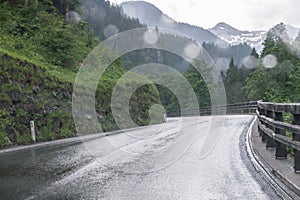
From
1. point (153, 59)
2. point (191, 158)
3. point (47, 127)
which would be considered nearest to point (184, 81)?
point (153, 59)

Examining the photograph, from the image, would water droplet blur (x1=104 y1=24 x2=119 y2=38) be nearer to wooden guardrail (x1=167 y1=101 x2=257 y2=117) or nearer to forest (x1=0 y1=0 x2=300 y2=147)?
wooden guardrail (x1=167 y1=101 x2=257 y2=117)

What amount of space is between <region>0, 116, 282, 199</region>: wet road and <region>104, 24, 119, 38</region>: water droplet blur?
122908mm

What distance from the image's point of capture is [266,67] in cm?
4841

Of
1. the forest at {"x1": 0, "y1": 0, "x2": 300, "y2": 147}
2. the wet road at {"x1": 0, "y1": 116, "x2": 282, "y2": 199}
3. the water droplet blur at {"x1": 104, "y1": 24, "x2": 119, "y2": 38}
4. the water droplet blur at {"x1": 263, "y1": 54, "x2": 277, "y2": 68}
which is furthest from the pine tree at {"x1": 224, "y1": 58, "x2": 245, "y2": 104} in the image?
the wet road at {"x1": 0, "y1": 116, "x2": 282, "y2": 199}

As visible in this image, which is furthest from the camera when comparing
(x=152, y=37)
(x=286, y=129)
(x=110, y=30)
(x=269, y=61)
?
(x=152, y=37)

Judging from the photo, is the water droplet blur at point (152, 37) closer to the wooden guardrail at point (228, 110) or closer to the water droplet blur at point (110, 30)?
the water droplet blur at point (110, 30)

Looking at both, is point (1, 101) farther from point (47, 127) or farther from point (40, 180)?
point (40, 180)

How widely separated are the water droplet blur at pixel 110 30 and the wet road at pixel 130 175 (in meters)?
123

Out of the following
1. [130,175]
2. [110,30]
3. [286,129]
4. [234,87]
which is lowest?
[130,175]

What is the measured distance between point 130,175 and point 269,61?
4530 centimetres

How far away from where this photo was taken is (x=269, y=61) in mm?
48750

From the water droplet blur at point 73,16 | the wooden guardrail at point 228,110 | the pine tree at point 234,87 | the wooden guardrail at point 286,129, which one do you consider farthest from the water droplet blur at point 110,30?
the wooden guardrail at point 286,129

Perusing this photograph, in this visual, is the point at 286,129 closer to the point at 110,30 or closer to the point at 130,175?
the point at 130,175

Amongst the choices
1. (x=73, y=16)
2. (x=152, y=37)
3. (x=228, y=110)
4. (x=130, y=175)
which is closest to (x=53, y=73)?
(x=130, y=175)
